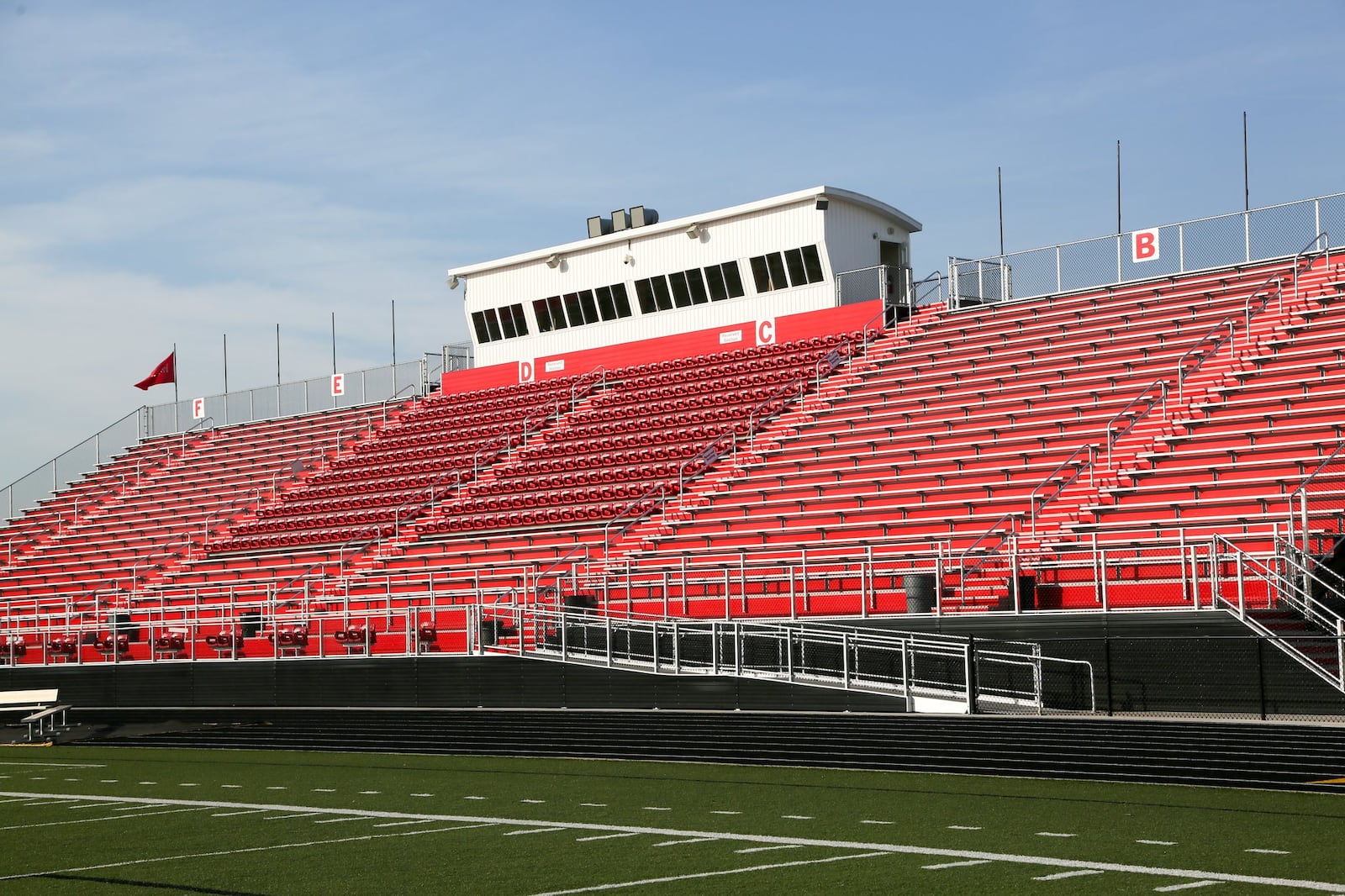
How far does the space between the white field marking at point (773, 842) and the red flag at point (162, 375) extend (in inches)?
1055

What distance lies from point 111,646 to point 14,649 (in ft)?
5.75

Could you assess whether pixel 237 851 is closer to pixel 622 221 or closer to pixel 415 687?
pixel 415 687

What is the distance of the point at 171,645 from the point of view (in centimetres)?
2267

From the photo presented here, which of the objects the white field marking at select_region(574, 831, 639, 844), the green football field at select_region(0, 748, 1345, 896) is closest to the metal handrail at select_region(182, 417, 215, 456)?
the green football field at select_region(0, 748, 1345, 896)

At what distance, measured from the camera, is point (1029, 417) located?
69.7 feet

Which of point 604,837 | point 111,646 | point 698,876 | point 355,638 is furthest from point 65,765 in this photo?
point 698,876

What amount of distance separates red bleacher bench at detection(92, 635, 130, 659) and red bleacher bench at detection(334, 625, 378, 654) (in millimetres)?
3755

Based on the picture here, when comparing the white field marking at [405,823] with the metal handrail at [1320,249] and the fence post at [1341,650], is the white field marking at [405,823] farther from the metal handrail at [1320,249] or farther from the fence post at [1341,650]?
the metal handrail at [1320,249]

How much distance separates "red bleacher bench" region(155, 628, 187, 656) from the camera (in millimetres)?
22469

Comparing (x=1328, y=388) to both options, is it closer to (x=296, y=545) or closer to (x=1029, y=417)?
(x=1029, y=417)

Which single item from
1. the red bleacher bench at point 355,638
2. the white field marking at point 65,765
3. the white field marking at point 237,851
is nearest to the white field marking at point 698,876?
the white field marking at point 237,851

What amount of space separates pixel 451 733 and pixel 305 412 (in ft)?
66.2

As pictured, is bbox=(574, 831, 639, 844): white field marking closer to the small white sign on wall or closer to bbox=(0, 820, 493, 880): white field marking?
bbox=(0, 820, 493, 880): white field marking

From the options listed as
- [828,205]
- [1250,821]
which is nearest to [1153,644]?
[1250,821]
